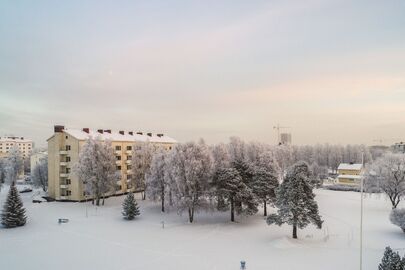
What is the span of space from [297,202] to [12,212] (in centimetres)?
3451

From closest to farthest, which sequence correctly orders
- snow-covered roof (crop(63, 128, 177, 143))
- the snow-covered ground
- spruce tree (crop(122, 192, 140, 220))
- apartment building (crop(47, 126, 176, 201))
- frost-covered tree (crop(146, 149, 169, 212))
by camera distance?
the snow-covered ground
spruce tree (crop(122, 192, 140, 220))
frost-covered tree (crop(146, 149, 169, 212))
apartment building (crop(47, 126, 176, 201))
snow-covered roof (crop(63, 128, 177, 143))

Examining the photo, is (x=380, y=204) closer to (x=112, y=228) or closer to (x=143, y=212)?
(x=143, y=212)

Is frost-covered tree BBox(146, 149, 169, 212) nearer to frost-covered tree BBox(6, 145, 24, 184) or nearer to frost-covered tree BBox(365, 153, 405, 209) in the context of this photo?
frost-covered tree BBox(365, 153, 405, 209)

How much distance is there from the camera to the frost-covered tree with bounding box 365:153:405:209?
5078 cm

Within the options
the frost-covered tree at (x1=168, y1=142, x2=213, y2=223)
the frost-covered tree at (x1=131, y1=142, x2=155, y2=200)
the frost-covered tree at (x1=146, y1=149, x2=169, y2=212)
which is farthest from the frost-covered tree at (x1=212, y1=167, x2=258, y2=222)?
the frost-covered tree at (x1=131, y1=142, x2=155, y2=200)

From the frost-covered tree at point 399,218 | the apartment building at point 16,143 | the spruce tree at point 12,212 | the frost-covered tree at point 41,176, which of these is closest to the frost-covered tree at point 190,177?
the spruce tree at point 12,212

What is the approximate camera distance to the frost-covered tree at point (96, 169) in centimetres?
5381

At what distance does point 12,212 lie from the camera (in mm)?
40938

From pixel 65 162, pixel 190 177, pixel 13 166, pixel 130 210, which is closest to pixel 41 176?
pixel 65 162

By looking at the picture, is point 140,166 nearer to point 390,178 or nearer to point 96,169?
point 96,169

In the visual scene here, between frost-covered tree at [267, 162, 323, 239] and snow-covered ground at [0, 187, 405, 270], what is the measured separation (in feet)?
6.46

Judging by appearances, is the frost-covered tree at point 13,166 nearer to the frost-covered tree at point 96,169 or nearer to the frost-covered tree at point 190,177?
the frost-covered tree at point 96,169

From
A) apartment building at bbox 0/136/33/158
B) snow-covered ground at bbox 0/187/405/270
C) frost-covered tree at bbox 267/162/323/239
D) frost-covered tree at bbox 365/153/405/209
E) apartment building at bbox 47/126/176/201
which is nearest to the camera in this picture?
snow-covered ground at bbox 0/187/405/270

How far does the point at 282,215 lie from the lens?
3428 centimetres
